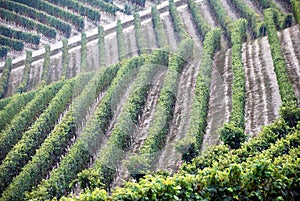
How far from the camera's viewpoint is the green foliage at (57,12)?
185 ft

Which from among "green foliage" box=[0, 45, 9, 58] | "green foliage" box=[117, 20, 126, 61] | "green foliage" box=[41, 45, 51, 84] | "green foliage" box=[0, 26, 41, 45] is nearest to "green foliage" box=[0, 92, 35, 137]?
"green foliage" box=[41, 45, 51, 84]

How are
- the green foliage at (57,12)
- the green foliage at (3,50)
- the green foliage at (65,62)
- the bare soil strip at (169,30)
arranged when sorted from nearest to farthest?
the green foliage at (65,62)
the bare soil strip at (169,30)
the green foliage at (3,50)
the green foliage at (57,12)

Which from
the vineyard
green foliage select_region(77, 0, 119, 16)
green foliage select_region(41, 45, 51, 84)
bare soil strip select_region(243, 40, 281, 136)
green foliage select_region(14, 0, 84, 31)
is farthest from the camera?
green foliage select_region(77, 0, 119, 16)

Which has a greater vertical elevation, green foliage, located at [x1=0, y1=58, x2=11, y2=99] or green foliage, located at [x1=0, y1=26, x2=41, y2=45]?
green foliage, located at [x1=0, y1=26, x2=41, y2=45]

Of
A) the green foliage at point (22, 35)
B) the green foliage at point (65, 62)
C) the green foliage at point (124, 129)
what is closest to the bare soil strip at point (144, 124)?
the green foliage at point (124, 129)

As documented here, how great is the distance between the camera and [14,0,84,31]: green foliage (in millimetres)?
56281

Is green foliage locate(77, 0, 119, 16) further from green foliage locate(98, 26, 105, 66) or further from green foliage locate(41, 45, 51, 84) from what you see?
green foliage locate(41, 45, 51, 84)

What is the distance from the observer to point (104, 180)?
74.4 ft

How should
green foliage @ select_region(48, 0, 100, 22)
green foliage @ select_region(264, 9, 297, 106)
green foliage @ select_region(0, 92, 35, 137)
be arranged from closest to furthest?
green foliage @ select_region(264, 9, 297, 106) < green foliage @ select_region(0, 92, 35, 137) < green foliage @ select_region(48, 0, 100, 22)

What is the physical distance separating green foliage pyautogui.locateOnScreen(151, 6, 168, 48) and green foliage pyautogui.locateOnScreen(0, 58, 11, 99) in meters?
18.0

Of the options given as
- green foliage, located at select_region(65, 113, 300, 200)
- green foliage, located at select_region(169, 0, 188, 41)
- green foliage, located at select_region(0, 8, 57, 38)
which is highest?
green foliage, located at select_region(0, 8, 57, 38)

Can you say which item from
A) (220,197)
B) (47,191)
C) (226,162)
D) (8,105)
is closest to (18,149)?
(47,191)

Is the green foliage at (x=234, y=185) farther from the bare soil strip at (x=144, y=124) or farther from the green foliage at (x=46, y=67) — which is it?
the green foliage at (x=46, y=67)

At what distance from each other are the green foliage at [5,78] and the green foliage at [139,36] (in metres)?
15.7
